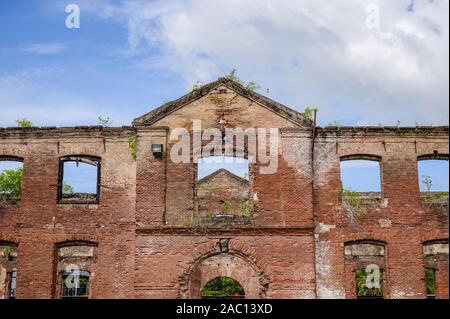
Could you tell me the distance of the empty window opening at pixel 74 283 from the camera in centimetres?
2323

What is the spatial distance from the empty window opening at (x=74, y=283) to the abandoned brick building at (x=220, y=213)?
690cm

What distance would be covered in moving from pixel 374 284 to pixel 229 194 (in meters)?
6.83

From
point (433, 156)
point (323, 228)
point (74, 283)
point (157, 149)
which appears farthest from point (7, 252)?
point (433, 156)

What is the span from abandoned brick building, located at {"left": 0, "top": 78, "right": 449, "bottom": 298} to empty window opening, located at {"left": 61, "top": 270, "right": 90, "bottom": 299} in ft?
22.6

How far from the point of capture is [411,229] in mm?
16203

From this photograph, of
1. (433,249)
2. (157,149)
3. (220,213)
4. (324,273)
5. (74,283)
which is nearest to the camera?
(324,273)

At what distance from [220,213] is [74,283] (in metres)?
10.9

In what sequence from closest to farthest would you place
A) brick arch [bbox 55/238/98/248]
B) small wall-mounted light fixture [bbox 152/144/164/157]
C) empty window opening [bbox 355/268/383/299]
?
small wall-mounted light fixture [bbox 152/144/164/157], brick arch [bbox 55/238/98/248], empty window opening [bbox 355/268/383/299]

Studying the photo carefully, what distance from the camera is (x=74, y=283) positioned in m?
24.7

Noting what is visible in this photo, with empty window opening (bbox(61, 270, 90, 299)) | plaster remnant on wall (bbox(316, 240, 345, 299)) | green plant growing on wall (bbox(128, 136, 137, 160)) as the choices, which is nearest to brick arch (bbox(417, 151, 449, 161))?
plaster remnant on wall (bbox(316, 240, 345, 299))

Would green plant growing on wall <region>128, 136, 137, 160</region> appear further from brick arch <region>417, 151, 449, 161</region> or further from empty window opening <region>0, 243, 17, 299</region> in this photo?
empty window opening <region>0, 243, 17, 299</region>

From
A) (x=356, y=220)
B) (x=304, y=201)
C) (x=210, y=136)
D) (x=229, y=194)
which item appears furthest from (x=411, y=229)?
(x=229, y=194)

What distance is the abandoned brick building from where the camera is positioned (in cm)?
1549

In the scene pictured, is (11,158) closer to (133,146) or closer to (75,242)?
(75,242)
